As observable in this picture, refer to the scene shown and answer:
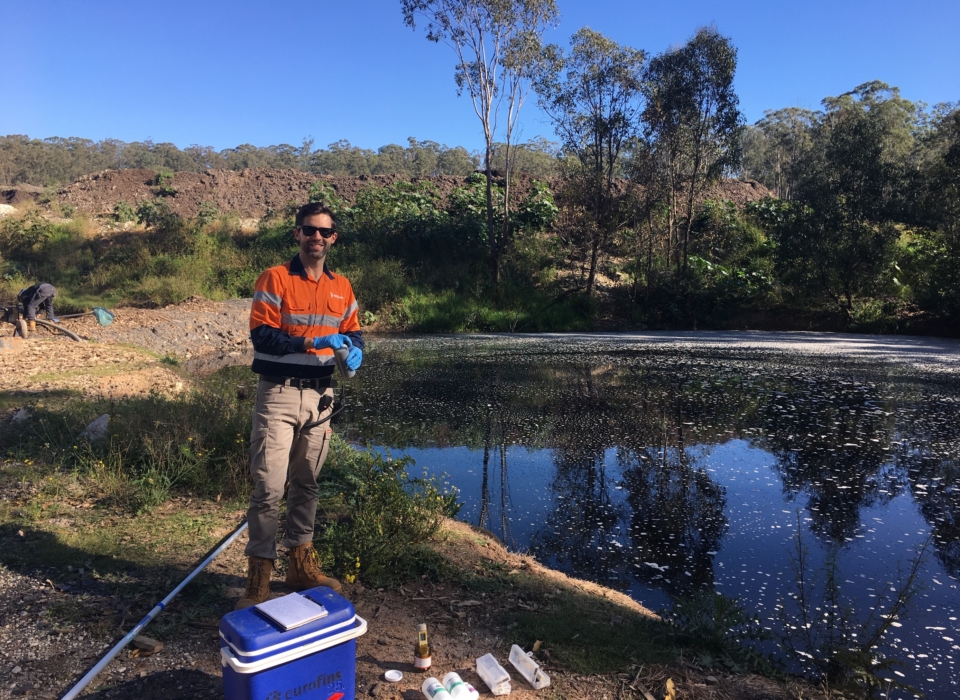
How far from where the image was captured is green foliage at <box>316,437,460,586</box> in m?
3.84

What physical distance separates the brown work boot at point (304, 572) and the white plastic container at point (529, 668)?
3.44 ft

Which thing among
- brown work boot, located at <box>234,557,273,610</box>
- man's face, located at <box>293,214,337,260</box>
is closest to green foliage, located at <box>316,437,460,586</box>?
brown work boot, located at <box>234,557,273,610</box>

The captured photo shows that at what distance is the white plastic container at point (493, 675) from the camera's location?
2703 millimetres

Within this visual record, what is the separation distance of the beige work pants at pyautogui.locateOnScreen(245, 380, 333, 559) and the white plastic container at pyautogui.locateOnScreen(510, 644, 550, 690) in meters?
1.22

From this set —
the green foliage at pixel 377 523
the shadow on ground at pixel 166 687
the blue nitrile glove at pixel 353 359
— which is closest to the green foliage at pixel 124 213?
the green foliage at pixel 377 523

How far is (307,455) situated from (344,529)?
831 millimetres

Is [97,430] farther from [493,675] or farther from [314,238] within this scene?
[493,675]

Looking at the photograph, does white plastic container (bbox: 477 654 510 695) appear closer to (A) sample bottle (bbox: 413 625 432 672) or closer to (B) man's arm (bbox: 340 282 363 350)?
(A) sample bottle (bbox: 413 625 432 672)

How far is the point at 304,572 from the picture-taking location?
356 centimetres

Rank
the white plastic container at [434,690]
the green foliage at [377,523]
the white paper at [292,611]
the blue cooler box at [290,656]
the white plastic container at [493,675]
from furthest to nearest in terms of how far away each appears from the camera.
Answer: the green foliage at [377,523]
the white plastic container at [493,675]
the white plastic container at [434,690]
the white paper at [292,611]
the blue cooler box at [290,656]

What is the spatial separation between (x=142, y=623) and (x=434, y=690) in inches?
51.8

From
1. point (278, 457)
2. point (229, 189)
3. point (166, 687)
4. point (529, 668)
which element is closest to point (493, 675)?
point (529, 668)

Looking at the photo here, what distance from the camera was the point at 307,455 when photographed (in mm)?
3598

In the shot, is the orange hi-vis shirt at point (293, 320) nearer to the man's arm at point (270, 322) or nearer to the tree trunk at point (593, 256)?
the man's arm at point (270, 322)
